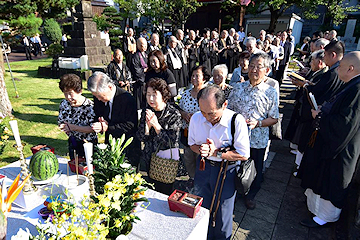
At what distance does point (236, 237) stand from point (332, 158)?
60.3 inches

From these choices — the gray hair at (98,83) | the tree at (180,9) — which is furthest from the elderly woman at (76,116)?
the tree at (180,9)

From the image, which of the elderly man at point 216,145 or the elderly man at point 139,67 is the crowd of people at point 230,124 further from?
the elderly man at point 139,67

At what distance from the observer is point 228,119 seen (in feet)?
7.71

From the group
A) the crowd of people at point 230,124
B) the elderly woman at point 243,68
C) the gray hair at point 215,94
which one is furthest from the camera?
the elderly woman at point 243,68

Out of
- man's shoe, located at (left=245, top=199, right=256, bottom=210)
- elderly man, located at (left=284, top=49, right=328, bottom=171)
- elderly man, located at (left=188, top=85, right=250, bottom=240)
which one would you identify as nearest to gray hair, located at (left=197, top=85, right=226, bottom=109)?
elderly man, located at (left=188, top=85, right=250, bottom=240)

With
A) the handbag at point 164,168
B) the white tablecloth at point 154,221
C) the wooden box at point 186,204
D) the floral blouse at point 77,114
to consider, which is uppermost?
the floral blouse at point 77,114

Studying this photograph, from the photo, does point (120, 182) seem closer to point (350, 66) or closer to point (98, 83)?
point (98, 83)

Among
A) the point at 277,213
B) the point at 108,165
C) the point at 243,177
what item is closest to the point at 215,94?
the point at 243,177

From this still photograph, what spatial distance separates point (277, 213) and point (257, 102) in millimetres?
1695

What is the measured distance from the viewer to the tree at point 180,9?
2417 centimetres

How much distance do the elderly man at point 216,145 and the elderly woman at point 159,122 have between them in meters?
0.54

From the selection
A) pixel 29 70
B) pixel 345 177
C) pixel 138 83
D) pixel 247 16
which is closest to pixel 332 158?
pixel 345 177

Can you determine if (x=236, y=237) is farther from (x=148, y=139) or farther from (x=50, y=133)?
(x=50, y=133)

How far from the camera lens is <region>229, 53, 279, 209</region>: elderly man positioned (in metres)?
3.08
